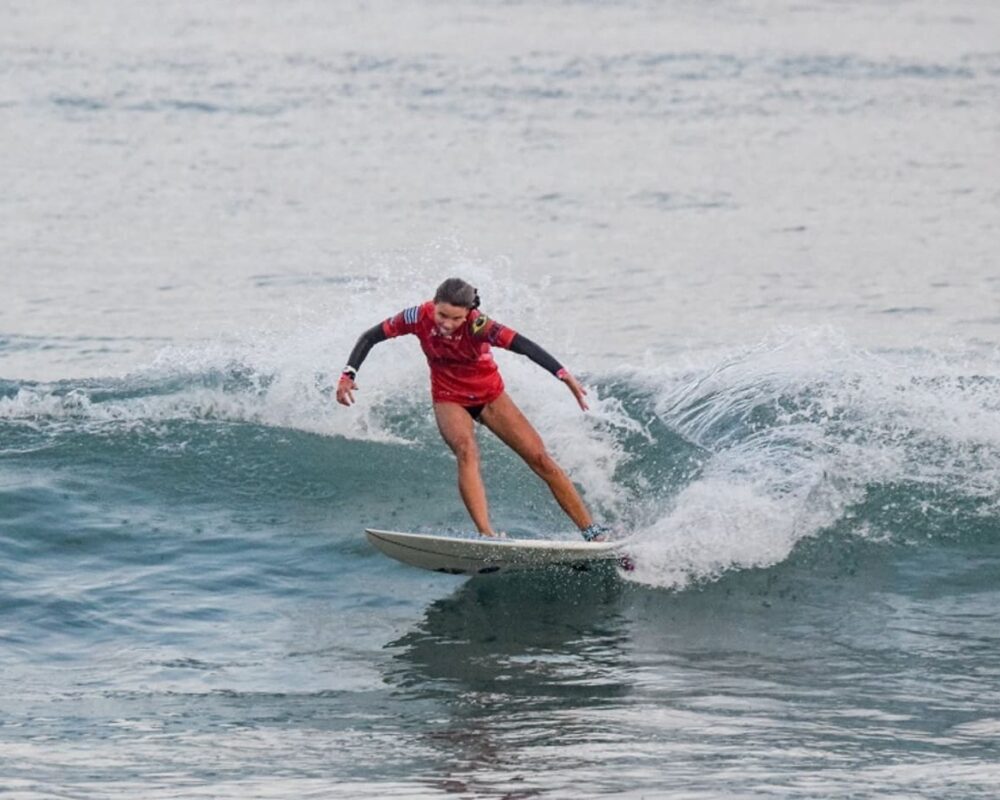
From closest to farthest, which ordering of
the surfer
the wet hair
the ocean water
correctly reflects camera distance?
the ocean water
the wet hair
the surfer

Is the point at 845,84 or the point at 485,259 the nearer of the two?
the point at 485,259

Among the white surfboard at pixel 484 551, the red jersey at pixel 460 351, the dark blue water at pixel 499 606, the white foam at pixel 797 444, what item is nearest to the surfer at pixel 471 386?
the red jersey at pixel 460 351

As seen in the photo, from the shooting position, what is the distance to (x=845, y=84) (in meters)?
37.7

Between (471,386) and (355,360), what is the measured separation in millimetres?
819

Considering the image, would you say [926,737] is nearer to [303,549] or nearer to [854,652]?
[854,652]

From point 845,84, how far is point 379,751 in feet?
101

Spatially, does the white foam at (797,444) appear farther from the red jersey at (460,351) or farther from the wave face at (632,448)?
the red jersey at (460,351)

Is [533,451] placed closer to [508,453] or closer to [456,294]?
[456,294]

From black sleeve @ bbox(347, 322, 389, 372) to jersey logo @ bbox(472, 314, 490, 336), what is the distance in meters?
0.64

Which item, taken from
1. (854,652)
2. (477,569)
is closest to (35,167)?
(477,569)

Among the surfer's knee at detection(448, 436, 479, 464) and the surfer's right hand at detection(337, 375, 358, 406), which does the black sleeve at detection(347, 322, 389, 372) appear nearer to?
the surfer's right hand at detection(337, 375, 358, 406)

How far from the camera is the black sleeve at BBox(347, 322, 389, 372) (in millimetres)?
11977

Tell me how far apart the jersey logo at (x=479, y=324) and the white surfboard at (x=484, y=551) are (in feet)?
4.55

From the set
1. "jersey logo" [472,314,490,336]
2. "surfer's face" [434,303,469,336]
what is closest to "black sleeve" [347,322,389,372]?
"surfer's face" [434,303,469,336]
